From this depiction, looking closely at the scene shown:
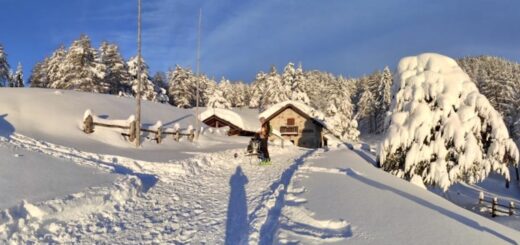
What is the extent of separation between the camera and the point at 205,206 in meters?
9.62

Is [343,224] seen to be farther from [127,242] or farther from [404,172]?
[404,172]

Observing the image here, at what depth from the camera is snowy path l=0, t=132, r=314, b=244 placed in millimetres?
6980

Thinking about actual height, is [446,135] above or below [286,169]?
above

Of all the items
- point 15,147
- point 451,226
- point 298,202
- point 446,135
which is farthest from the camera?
point 446,135

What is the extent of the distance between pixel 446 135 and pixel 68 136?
57.5 feet

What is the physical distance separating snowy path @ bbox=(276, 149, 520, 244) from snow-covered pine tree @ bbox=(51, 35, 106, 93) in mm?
48453

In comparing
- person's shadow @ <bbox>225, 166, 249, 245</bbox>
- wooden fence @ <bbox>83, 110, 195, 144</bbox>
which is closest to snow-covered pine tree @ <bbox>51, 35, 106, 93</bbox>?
wooden fence @ <bbox>83, 110, 195, 144</bbox>

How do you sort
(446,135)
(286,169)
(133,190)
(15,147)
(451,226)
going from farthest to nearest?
(446,135) → (286,169) → (15,147) → (133,190) → (451,226)

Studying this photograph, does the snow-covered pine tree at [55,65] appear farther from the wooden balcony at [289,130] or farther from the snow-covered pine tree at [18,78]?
the wooden balcony at [289,130]

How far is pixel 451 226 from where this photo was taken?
25.0 ft

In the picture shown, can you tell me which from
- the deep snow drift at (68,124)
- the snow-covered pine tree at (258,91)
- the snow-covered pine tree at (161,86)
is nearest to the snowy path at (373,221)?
the deep snow drift at (68,124)

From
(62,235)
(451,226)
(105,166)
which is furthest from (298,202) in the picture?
(105,166)

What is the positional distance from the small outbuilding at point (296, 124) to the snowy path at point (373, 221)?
35730 mm

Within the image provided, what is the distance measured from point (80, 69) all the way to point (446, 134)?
157 ft
